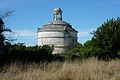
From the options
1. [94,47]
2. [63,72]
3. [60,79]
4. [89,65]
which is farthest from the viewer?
[94,47]

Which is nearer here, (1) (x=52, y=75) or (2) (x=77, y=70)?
(1) (x=52, y=75)

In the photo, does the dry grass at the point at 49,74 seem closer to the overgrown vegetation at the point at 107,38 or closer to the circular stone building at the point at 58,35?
the overgrown vegetation at the point at 107,38

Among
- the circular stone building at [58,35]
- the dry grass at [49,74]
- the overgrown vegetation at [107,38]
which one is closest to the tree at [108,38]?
the overgrown vegetation at [107,38]

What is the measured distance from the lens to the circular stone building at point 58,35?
73062 mm

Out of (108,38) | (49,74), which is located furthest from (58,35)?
(49,74)

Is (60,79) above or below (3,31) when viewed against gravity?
below

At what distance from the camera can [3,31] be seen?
18750mm

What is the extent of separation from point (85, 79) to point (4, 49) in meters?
10.3

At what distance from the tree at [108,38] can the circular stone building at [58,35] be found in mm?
36460

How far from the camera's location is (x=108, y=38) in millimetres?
35219

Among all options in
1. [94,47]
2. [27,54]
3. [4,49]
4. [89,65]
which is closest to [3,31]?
[4,49]

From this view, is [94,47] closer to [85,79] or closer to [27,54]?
[27,54]

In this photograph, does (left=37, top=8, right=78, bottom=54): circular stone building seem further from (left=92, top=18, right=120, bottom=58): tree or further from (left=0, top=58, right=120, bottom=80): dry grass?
(left=0, top=58, right=120, bottom=80): dry grass

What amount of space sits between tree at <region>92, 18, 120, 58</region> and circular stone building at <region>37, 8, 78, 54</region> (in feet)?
120
